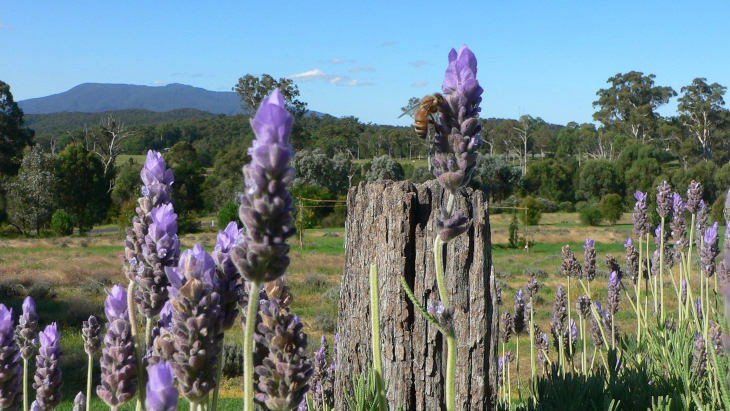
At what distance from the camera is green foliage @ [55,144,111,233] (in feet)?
124

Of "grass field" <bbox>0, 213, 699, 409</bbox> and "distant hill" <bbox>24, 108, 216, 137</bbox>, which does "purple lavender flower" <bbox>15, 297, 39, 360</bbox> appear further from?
"distant hill" <bbox>24, 108, 216, 137</bbox>

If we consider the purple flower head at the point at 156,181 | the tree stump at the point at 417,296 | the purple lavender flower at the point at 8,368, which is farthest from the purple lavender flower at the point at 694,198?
the purple lavender flower at the point at 8,368

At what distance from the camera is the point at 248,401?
0.78 meters

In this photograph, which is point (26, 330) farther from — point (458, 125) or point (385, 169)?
point (385, 169)

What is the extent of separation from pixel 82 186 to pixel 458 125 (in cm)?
4292

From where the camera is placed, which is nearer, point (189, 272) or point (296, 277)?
point (189, 272)

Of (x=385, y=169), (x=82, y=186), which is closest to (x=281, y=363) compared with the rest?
(x=385, y=169)

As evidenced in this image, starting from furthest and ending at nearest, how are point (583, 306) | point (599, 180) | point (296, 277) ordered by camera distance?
point (599, 180)
point (296, 277)
point (583, 306)

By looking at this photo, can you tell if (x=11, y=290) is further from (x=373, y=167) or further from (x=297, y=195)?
(x=373, y=167)

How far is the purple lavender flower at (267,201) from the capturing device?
0.76m

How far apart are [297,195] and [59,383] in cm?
3091

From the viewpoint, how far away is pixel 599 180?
47438mm

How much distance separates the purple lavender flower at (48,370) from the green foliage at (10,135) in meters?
43.4

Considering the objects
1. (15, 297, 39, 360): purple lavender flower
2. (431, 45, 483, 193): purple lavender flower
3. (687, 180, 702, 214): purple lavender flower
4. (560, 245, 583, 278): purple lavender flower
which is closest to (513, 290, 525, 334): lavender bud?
(560, 245, 583, 278): purple lavender flower
